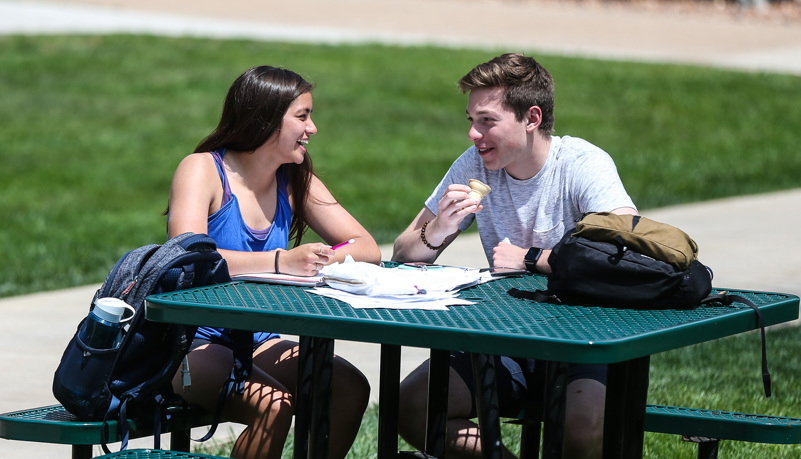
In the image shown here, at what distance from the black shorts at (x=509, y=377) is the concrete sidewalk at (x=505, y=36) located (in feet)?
8.09

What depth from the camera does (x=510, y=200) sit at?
3990mm

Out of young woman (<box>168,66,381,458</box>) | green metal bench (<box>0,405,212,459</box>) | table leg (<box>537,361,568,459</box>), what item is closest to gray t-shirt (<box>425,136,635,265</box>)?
young woman (<box>168,66,381,458</box>)

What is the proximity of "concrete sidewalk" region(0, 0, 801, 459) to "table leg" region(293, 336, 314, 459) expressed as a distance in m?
2.78

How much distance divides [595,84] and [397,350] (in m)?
12.9

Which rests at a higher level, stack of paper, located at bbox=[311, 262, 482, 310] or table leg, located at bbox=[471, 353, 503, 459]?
stack of paper, located at bbox=[311, 262, 482, 310]

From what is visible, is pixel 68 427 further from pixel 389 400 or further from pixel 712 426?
pixel 712 426

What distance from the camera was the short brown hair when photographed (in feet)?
12.4

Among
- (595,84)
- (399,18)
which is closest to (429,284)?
(595,84)

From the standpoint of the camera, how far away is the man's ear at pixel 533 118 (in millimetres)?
3861

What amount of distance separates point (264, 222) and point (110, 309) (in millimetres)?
984

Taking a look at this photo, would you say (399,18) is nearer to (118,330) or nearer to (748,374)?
(748,374)

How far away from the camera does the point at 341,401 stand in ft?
11.7

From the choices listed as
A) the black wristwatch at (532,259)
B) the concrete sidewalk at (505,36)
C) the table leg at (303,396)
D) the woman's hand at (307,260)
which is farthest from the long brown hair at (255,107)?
the concrete sidewalk at (505,36)

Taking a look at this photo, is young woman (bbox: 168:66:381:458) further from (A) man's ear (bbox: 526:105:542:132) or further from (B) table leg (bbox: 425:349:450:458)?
(A) man's ear (bbox: 526:105:542:132)
